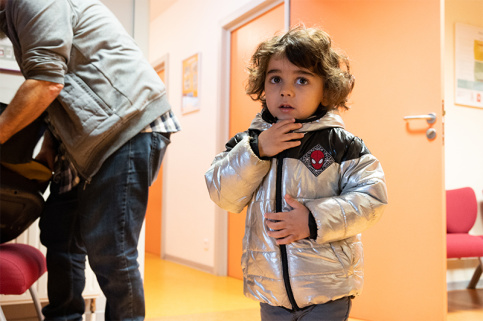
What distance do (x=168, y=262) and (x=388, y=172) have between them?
298cm

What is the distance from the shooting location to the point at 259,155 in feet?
3.67

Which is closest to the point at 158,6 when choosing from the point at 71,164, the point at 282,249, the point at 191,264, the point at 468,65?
the point at 191,264

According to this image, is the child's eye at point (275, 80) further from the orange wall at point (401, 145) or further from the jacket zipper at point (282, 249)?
the orange wall at point (401, 145)

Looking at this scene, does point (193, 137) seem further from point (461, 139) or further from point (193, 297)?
point (461, 139)

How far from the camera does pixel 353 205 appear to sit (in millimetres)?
1048

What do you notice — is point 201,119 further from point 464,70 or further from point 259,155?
point 259,155

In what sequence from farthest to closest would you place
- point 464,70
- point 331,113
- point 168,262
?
point 168,262 < point 464,70 < point 331,113

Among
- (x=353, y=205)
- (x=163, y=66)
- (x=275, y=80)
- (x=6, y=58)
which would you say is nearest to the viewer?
(x=353, y=205)

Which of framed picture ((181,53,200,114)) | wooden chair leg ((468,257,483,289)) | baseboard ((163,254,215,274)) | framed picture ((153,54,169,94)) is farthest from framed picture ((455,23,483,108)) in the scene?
framed picture ((153,54,169,94))

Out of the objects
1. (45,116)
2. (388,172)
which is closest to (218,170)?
(45,116)

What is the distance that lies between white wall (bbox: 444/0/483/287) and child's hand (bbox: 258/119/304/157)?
9.72 ft

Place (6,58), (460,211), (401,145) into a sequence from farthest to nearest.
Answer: (460,211)
(401,145)
(6,58)

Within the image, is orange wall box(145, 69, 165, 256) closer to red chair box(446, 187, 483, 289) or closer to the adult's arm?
red chair box(446, 187, 483, 289)

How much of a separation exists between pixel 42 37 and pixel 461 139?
11.0 feet
